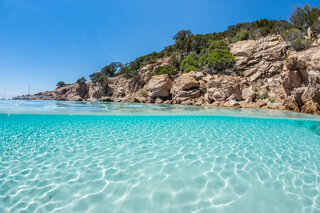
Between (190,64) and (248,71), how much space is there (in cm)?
1117

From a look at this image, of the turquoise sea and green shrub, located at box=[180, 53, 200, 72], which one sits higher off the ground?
green shrub, located at box=[180, 53, 200, 72]

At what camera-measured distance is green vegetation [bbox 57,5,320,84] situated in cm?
2497

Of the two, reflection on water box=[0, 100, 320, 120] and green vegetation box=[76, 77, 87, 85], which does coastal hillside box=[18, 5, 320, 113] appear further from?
green vegetation box=[76, 77, 87, 85]

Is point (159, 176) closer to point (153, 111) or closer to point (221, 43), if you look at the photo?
point (153, 111)

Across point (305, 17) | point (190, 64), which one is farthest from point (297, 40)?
point (190, 64)

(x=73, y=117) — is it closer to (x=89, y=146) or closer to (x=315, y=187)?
(x=89, y=146)

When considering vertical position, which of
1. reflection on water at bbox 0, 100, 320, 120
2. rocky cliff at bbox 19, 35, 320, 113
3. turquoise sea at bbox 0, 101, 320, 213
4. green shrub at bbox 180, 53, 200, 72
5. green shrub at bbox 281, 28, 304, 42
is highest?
green shrub at bbox 281, 28, 304, 42

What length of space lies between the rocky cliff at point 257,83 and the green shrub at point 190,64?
2.99 m

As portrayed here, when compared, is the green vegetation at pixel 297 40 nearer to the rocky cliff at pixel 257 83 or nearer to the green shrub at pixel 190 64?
the rocky cliff at pixel 257 83

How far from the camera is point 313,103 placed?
1287cm

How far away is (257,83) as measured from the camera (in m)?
24.2

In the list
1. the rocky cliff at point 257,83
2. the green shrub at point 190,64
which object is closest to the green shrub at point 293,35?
the rocky cliff at point 257,83

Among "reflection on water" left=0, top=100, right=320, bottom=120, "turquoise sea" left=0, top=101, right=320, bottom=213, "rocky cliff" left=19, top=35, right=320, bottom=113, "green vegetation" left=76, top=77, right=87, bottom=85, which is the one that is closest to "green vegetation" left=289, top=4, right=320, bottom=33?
"rocky cliff" left=19, top=35, right=320, bottom=113

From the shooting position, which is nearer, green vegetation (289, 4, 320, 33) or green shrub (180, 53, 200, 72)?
green vegetation (289, 4, 320, 33)
